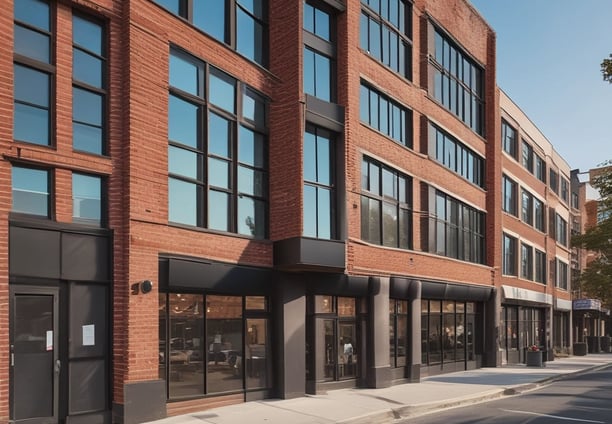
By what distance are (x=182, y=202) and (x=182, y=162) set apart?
34.1 inches

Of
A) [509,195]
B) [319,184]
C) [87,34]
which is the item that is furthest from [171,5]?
[509,195]

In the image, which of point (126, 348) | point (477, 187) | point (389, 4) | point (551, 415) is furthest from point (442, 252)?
point (126, 348)

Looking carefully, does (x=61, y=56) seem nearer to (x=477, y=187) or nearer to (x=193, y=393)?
(x=193, y=393)

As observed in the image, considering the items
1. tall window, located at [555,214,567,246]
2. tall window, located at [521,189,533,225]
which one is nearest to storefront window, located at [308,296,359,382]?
tall window, located at [521,189,533,225]

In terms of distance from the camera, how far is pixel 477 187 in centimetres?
2995

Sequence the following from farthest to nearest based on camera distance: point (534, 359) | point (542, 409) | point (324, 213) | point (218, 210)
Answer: point (534, 359), point (324, 213), point (542, 409), point (218, 210)

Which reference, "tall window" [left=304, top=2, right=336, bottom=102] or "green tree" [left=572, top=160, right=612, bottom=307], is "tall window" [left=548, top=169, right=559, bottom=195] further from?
"tall window" [left=304, top=2, right=336, bottom=102]

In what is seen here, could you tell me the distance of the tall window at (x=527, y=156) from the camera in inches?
1501

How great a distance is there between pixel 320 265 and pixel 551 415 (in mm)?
6283

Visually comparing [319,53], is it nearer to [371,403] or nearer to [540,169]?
[371,403]

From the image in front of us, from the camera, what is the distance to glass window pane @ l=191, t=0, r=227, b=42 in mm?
15227

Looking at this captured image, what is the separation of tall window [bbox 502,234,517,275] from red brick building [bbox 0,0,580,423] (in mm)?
9349

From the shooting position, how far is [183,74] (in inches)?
575

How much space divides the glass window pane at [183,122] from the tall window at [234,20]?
6.12 feet
